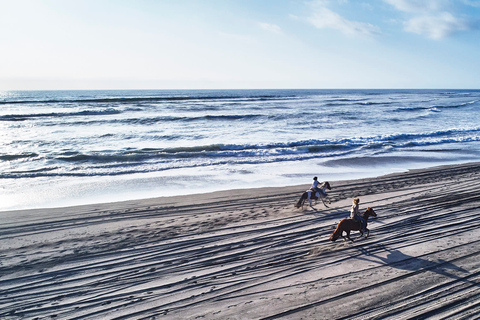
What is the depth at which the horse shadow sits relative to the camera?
5.81 meters

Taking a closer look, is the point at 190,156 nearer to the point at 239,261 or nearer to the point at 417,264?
the point at 239,261

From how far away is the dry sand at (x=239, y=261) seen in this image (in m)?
5.09

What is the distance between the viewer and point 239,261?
6.40 meters

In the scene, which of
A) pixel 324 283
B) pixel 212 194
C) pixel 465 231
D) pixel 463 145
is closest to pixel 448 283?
pixel 324 283

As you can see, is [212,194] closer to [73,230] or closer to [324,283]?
[73,230]

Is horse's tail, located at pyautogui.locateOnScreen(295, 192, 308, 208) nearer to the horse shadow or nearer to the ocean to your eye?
the horse shadow

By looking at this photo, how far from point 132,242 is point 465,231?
7938 millimetres

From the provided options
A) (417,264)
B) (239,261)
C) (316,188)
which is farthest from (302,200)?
(417,264)

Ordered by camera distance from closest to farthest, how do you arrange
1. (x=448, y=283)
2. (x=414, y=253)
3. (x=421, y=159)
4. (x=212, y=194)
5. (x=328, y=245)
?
(x=448, y=283) → (x=414, y=253) → (x=328, y=245) → (x=212, y=194) → (x=421, y=159)

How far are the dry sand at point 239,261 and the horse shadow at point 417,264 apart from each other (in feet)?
0.06

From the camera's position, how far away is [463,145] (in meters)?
21.0

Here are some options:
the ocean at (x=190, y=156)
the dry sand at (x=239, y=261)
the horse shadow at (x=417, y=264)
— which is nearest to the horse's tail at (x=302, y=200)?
the dry sand at (x=239, y=261)

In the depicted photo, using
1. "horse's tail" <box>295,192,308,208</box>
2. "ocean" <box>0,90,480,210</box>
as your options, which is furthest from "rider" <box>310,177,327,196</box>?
"ocean" <box>0,90,480,210</box>

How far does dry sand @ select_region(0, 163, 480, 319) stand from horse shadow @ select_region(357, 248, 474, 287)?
20 millimetres
